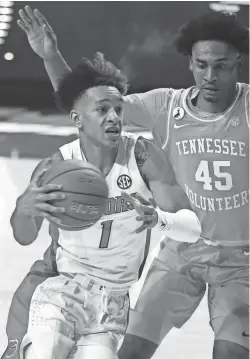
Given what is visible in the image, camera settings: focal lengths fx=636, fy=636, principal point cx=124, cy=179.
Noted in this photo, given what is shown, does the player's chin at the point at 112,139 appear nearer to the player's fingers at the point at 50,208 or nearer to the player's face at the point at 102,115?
the player's face at the point at 102,115

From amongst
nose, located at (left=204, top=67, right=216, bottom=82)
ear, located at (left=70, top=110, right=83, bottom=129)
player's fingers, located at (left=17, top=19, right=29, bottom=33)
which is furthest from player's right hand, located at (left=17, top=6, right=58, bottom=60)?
nose, located at (left=204, top=67, right=216, bottom=82)

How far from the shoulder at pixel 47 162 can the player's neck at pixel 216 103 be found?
547mm

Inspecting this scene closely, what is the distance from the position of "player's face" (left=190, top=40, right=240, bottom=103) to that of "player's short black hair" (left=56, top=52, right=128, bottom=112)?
28cm

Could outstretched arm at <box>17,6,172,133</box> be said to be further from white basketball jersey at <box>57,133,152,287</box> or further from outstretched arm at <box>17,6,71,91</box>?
white basketball jersey at <box>57,133,152,287</box>

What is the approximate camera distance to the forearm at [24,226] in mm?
2180

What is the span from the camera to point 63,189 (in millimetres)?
2021

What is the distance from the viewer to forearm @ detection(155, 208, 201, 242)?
2107 mm

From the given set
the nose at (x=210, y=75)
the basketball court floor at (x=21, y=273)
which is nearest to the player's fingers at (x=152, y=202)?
the basketball court floor at (x=21, y=273)

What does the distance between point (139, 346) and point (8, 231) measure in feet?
2.05

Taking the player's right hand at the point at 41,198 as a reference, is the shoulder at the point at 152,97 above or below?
above

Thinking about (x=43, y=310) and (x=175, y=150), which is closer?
Answer: (x=43, y=310)

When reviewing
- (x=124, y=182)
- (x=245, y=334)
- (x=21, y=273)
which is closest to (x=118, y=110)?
(x=124, y=182)

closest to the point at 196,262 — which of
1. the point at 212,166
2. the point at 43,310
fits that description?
the point at 212,166

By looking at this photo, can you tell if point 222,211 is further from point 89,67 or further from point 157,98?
point 89,67
